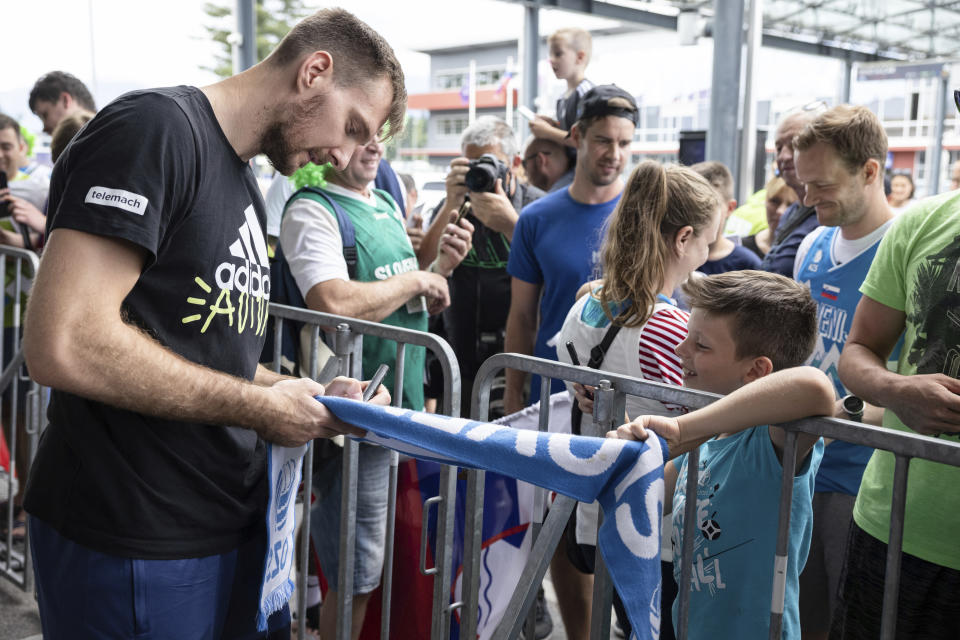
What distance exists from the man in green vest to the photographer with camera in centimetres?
48

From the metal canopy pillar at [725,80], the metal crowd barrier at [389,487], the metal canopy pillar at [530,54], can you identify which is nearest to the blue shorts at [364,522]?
the metal crowd barrier at [389,487]

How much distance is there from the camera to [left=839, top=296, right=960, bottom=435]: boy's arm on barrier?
1779mm

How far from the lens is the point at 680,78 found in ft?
80.2

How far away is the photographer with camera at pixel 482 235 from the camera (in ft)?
11.9

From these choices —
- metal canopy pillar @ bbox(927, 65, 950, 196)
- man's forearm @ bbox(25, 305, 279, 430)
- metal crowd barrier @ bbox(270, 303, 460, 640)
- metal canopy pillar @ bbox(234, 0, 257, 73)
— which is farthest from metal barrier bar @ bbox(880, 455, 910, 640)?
metal canopy pillar @ bbox(927, 65, 950, 196)

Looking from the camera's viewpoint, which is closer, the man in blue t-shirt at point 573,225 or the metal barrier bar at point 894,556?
the metal barrier bar at point 894,556

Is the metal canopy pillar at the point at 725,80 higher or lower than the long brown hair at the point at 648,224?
higher

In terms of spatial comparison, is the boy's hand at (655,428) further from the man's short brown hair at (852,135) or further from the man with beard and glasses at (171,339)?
the man's short brown hair at (852,135)

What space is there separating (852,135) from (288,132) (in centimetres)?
182

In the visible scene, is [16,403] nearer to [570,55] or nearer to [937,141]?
[570,55]

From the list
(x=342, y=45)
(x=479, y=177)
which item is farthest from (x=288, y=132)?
(x=479, y=177)

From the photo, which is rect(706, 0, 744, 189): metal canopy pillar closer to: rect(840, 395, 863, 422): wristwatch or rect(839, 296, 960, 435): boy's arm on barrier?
rect(839, 296, 960, 435): boy's arm on barrier

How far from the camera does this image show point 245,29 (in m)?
7.19

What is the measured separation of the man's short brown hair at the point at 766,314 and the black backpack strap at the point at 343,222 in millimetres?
1386
